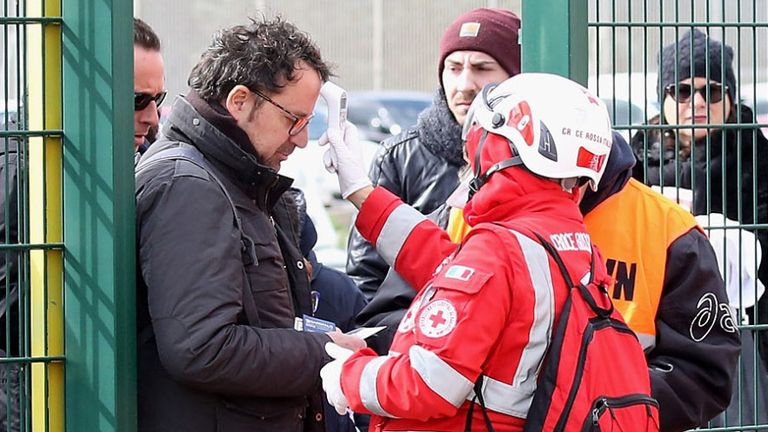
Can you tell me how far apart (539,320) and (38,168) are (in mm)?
1192

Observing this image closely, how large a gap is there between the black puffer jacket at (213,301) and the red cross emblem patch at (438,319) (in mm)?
458

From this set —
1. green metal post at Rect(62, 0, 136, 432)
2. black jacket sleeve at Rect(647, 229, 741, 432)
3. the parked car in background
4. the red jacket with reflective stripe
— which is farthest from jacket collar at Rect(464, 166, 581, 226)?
the parked car in background

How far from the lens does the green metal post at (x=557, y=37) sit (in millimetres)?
3234

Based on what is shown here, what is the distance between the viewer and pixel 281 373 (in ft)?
9.16

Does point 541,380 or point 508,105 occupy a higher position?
point 508,105

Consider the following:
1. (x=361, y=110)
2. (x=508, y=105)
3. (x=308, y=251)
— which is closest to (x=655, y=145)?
(x=308, y=251)

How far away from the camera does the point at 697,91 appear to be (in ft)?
12.2

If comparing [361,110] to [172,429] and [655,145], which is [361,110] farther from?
[172,429]

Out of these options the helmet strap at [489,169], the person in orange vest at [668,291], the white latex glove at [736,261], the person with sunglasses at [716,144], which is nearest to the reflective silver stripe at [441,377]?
the helmet strap at [489,169]

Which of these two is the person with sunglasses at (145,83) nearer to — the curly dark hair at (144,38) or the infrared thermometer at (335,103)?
the curly dark hair at (144,38)

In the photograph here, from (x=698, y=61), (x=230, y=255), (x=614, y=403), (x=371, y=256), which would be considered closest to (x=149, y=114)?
(x=371, y=256)

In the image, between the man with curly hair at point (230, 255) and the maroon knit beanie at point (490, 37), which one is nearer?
the man with curly hair at point (230, 255)

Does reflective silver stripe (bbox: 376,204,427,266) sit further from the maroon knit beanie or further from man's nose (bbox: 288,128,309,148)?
the maroon knit beanie

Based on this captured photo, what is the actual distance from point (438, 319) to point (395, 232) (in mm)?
688
